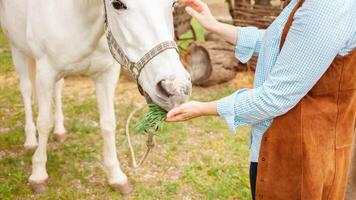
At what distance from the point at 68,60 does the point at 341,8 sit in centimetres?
198

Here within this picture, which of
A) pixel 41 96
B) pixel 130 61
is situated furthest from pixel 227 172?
pixel 130 61

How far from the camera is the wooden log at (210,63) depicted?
19.6ft

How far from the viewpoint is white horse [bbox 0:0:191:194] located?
6.51 ft

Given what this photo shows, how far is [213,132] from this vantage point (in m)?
4.62

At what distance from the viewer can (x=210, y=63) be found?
6.09 meters

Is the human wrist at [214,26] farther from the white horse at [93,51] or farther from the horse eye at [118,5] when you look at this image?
the horse eye at [118,5]

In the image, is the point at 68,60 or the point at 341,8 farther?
the point at 68,60

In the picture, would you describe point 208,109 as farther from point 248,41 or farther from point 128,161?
point 128,161

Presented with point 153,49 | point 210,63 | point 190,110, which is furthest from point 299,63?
point 210,63

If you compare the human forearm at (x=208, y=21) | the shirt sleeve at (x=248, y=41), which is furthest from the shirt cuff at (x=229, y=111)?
the human forearm at (x=208, y=21)

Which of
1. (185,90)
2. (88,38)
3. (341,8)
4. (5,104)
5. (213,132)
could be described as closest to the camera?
(341,8)

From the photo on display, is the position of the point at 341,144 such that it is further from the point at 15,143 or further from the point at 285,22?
the point at 15,143

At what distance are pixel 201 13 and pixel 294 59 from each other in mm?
906

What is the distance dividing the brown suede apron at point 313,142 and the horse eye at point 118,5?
78 cm
